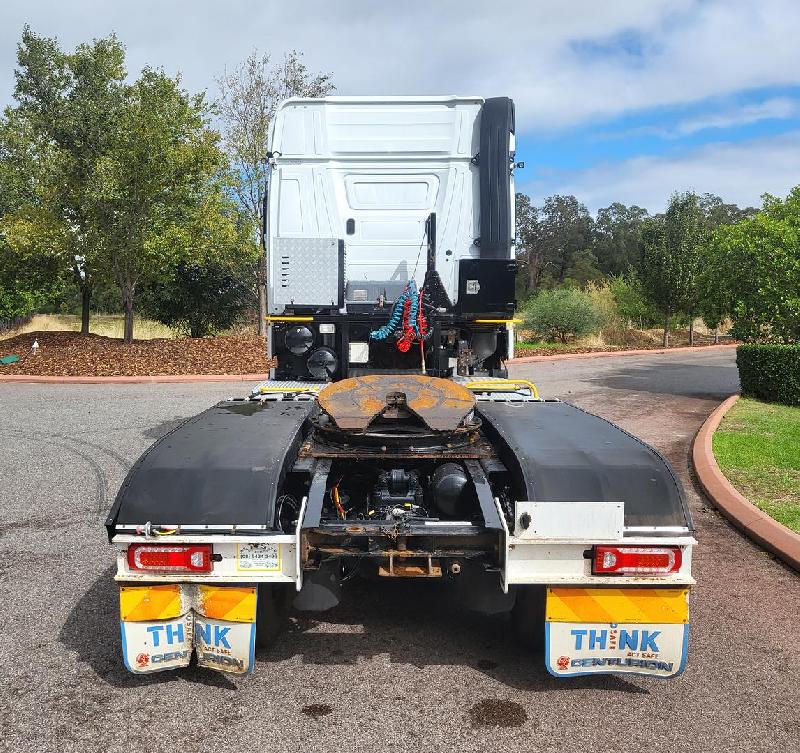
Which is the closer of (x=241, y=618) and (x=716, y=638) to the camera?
(x=241, y=618)

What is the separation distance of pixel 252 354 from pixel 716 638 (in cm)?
1396

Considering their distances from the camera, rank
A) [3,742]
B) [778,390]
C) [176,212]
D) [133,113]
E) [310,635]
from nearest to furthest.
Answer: [3,742]
[310,635]
[778,390]
[133,113]
[176,212]

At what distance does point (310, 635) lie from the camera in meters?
3.65

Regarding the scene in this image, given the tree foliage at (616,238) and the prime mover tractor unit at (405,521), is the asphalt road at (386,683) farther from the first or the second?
the tree foliage at (616,238)

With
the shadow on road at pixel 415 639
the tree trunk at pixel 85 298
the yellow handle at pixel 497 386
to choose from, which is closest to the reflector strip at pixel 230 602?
the shadow on road at pixel 415 639

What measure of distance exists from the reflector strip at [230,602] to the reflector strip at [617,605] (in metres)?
1.25

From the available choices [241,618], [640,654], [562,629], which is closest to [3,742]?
[241,618]

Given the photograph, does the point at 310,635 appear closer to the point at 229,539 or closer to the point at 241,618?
the point at 241,618

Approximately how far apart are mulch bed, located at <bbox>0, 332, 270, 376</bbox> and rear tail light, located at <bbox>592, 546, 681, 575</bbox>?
11.4 meters

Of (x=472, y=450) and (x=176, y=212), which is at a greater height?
(x=176, y=212)

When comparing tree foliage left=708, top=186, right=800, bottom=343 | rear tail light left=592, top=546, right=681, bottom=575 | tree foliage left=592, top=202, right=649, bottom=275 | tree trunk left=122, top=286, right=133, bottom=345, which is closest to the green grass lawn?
tree foliage left=708, top=186, right=800, bottom=343

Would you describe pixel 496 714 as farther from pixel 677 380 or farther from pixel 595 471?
pixel 677 380

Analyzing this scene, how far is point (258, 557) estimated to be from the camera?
117 inches

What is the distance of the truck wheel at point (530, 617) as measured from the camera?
3.29 meters
